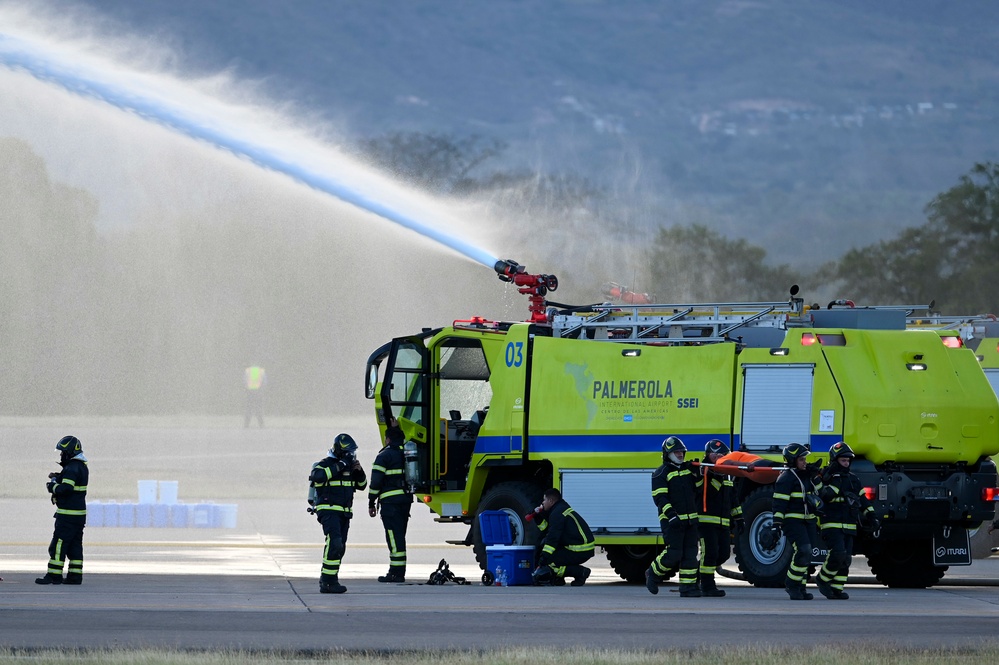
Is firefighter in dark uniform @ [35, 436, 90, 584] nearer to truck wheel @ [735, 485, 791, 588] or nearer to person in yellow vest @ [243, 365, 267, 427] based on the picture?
truck wheel @ [735, 485, 791, 588]

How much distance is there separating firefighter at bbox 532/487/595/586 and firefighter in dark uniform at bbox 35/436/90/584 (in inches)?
192

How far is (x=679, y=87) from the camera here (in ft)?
479

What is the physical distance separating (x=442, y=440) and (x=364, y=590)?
11.5 feet

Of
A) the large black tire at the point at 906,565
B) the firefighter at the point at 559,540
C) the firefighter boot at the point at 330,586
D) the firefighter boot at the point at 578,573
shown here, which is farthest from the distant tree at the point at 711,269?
the firefighter boot at the point at 330,586

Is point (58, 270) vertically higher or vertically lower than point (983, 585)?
higher

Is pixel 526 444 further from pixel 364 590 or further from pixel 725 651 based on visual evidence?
pixel 725 651

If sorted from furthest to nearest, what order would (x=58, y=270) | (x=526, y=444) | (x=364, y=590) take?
(x=58, y=270) < (x=526, y=444) < (x=364, y=590)

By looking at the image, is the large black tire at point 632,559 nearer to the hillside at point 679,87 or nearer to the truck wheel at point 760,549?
the truck wheel at point 760,549

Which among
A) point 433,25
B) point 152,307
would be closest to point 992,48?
point 433,25

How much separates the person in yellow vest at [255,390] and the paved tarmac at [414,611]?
43.9 meters

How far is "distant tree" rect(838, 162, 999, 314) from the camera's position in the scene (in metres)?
71.5

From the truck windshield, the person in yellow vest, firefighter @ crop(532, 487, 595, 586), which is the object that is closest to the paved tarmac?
firefighter @ crop(532, 487, 595, 586)

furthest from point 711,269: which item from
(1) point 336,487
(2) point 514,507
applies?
(1) point 336,487

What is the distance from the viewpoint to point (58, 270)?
228ft
